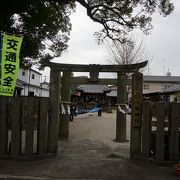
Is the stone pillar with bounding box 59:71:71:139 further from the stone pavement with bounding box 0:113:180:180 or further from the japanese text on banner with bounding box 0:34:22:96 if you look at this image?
the japanese text on banner with bounding box 0:34:22:96

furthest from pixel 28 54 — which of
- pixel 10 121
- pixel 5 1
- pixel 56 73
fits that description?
pixel 10 121

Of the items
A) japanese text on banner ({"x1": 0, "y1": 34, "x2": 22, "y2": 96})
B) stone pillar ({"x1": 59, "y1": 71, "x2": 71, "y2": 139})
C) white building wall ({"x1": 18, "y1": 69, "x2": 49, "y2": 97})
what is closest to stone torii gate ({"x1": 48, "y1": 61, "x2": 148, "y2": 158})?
stone pillar ({"x1": 59, "y1": 71, "x2": 71, "y2": 139})

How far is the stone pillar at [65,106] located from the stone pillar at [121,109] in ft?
6.44

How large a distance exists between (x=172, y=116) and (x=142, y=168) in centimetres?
147

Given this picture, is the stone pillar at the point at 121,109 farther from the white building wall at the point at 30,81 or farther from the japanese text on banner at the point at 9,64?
the white building wall at the point at 30,81

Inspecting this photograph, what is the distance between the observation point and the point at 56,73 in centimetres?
1316

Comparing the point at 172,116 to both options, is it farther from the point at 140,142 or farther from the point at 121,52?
the point at 121,52

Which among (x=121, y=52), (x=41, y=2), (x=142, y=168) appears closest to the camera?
(x=142, y=168)

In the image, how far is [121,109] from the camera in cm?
1366

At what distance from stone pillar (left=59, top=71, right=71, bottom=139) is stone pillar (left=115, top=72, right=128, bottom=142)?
196 cm

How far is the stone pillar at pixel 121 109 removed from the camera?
1352 centimetres

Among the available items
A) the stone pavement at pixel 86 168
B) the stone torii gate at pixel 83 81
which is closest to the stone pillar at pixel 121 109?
the stone torii gate at pixel 83 81

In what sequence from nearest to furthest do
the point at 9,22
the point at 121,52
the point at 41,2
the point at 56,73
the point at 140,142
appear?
the point at 140,142
the point at 56,73
the point at 9,22
the point at 41,2
the point at 121,52

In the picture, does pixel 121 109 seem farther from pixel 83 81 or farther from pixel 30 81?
pixel 30 81
